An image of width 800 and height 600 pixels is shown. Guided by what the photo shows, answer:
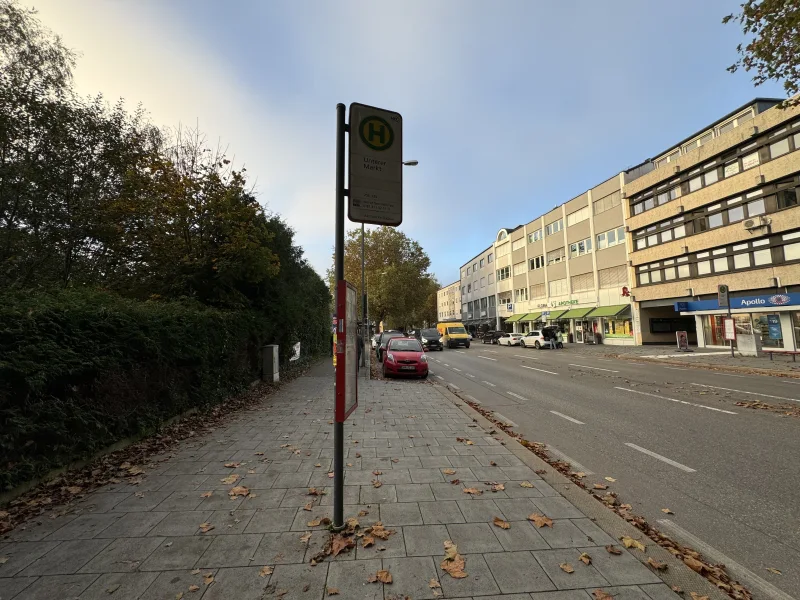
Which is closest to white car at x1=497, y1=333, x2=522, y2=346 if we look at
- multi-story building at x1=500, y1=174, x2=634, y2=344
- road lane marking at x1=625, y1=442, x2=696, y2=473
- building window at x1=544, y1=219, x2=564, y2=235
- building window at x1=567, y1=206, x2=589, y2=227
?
multi-story building at x1=500, y1=174, x2=634, y2=344

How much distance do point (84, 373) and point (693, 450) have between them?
8.19 m

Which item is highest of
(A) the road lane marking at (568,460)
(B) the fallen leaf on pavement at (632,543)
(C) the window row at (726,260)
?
(C) the window row at (726,260)

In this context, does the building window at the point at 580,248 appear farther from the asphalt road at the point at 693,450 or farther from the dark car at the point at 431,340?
the asphalt road at the point at 693,450

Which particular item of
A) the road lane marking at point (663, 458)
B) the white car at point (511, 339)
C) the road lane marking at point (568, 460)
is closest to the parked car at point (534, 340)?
the white car at point (511, 339)

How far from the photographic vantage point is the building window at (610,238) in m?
34.4

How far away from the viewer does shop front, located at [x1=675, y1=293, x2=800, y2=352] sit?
21375mm

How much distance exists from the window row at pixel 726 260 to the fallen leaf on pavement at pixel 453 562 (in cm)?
2812

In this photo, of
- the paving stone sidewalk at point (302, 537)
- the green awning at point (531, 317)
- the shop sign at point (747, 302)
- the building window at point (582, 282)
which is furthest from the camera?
the green awning at point (531, 317)

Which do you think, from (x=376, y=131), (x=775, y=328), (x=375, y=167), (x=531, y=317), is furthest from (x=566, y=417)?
(x=531, y=317)

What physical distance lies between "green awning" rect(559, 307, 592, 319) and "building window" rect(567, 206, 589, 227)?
29.4 feet

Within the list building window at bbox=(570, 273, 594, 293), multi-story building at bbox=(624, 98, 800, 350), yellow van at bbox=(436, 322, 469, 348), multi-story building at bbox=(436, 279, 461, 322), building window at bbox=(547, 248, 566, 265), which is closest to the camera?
multi-story building at bbox=(624, 98, 800, 350)

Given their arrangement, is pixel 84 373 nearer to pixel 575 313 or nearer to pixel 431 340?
pixel 431 340

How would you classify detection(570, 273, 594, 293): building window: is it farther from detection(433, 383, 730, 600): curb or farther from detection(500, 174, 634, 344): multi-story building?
detection(433, 383, 730, 600): curb

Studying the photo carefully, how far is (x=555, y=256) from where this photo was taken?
43.4m
